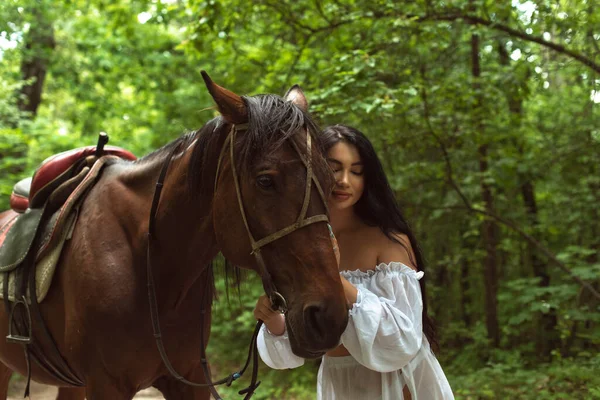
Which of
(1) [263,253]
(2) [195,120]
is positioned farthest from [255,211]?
(2) [195,120]

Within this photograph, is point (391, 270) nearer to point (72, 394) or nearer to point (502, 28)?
point (72, 394)

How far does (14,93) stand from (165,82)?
Result: 2395 mm

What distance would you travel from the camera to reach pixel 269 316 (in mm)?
1985

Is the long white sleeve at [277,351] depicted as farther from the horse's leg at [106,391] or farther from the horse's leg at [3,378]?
the horse's leg at [3,378]

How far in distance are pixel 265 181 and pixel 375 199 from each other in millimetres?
611

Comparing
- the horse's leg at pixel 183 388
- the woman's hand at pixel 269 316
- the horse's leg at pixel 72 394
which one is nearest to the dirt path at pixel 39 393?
the horse's leg at pixel 72 394

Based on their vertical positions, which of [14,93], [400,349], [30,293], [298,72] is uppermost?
[14,93]

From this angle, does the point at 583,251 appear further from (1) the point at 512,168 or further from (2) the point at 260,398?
(2) the point at 260,398

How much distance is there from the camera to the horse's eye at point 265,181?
1.79 metres

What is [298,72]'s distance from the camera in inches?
244

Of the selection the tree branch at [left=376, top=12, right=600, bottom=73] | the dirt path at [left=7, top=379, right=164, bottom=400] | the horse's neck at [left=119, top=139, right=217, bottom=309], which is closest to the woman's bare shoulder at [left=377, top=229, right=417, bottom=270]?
the horse's neck at [left=119, top=139, right=217, bottom=309]

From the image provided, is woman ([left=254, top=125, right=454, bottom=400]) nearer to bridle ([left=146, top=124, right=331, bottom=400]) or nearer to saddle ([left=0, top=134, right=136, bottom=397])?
bridle ([left=146, top=124, right=331, bottom=400])

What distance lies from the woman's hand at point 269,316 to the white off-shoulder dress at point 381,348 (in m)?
0.05

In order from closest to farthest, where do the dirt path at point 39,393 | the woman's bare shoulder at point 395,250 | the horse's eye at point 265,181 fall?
the horse's eye at point 265,181, the woman's bare shoulder at point 395,250, the dirt path at point 39,393
